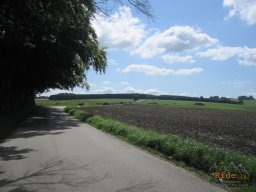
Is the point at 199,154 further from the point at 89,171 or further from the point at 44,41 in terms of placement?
the point at 44,41

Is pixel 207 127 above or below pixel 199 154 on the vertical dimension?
below

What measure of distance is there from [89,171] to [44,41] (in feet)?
79.1

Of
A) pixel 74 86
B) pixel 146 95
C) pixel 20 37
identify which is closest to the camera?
pixel 20 37

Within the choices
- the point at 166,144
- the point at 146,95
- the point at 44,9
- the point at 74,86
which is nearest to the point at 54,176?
the point at 166,144

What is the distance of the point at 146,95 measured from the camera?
16538 cm

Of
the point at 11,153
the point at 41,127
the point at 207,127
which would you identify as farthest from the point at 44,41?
the point at 11,153

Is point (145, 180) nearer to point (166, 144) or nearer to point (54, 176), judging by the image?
point (54, 176)

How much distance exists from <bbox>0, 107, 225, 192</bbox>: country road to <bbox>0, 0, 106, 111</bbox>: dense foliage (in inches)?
195

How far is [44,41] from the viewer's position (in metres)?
33.4

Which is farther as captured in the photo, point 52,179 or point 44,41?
point 44,41

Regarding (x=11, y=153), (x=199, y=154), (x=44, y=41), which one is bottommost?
(x=11, y=153)

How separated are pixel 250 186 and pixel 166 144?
20.9 ft

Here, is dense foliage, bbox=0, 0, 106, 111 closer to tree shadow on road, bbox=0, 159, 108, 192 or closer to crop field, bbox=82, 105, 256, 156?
tree shadow on road, bbox=0, 159, 108, 192

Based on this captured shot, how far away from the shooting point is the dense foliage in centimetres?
1722
